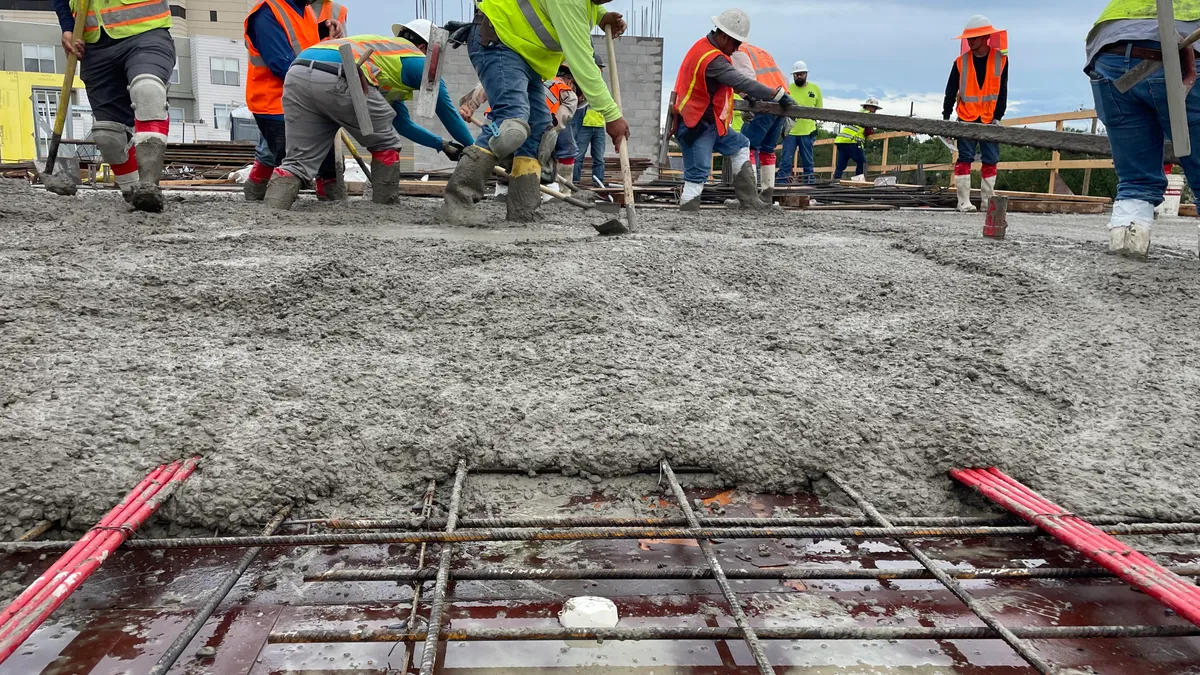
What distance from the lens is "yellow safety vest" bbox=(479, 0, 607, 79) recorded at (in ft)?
13.1

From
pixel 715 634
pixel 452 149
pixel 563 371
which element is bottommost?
pixel 715 634

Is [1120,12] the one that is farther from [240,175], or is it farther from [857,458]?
[240,175]

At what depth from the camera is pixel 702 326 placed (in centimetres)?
255

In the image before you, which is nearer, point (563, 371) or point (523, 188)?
point (563, 371)

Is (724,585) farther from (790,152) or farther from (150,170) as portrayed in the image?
(790,152)

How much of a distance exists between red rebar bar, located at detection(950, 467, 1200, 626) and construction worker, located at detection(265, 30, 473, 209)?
153 inches

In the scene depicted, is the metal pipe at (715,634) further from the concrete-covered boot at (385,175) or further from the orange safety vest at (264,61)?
the orange safety vest at (264,61)

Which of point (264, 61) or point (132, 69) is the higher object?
point (264, 61)

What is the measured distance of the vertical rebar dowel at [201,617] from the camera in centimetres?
108

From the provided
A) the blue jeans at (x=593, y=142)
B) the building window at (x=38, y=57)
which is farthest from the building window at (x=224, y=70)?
the blue jeans at (x=593, y=142)

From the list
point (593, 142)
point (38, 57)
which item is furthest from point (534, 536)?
point (38, 57)

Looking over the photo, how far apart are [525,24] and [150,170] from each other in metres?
2.29

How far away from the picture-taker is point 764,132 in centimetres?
823

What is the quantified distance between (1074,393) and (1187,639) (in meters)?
0.99
